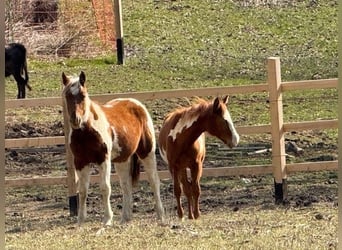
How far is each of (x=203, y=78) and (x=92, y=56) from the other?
3.22m

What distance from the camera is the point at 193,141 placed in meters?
8.20

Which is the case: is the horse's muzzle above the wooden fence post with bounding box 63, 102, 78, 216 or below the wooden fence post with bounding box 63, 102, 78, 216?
above

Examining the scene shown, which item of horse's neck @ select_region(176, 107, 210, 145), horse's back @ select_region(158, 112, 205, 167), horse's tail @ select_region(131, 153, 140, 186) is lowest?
horse's tail @ select_region(131, 153, 140, 186)

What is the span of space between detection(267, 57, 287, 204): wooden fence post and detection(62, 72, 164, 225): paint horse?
1317 millimetres

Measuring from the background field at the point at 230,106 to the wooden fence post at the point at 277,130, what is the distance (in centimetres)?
18

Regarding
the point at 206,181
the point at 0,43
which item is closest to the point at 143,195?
the point at 206,181

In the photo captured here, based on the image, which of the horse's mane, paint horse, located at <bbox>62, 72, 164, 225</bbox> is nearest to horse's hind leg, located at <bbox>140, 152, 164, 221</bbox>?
paint horse, located at <bbox>62, 72, 164, 225</bbox>

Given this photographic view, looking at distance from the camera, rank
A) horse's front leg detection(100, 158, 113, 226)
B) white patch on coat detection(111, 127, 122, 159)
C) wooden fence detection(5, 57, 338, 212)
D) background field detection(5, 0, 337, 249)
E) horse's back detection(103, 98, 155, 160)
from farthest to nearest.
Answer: wooden fence detection(5, 57, 338, 212) < horse's back detection(103, 98, 155, 160) < white patch on coat detection(111, 127, 122, 159) < horse's front leg detection(100, 158, 113, 226) < background field detection(5, 0, 337, 249)

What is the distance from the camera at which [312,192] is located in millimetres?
9062

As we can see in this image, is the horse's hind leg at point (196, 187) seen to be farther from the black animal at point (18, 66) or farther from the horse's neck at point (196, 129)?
the black animal at point (18, 66)

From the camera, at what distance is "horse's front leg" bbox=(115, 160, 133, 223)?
26.2 feet

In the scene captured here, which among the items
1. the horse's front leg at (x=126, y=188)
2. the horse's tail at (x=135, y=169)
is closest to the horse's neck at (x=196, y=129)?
the horse's tail at (x=135, y=169)

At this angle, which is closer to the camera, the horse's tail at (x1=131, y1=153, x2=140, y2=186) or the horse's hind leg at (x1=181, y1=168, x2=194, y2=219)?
the horse's hind leg at (x1=181, y1=168, x2=194, y2=219)

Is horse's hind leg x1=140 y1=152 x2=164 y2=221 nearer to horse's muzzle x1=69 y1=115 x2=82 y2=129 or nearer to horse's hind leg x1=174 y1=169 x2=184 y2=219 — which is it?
horse's hind leg x1=174 y1=169 x2=184 y2=219
